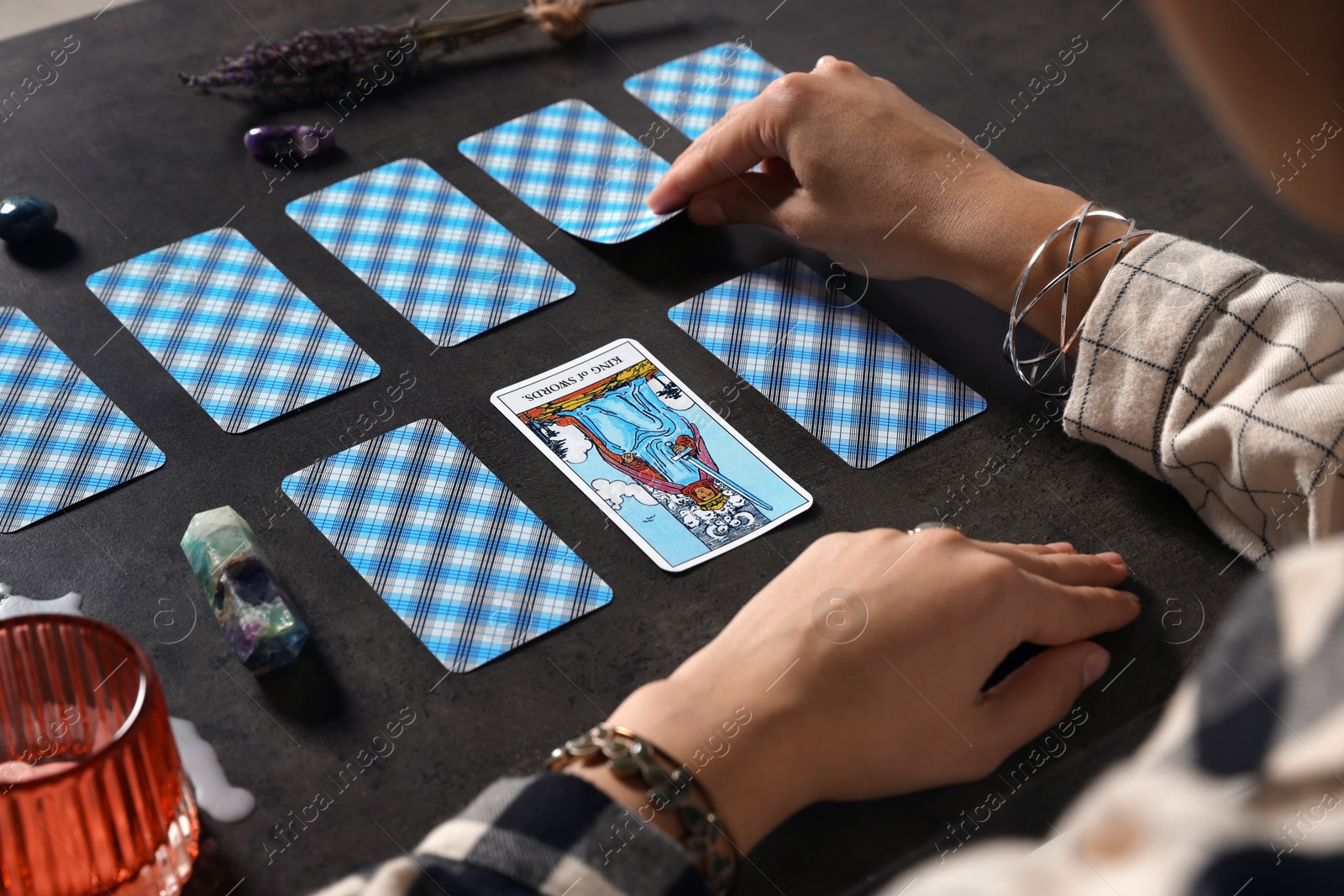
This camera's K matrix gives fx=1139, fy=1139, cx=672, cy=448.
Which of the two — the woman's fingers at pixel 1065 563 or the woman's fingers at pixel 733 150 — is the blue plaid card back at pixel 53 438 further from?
the woman's fingers at pixel 1065 563

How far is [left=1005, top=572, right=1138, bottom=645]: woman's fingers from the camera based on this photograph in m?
0.71

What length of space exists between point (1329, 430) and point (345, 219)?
0.82 metres

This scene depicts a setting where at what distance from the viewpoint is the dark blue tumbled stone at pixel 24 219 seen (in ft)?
3.28

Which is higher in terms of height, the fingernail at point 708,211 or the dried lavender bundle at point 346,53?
the dried lavender bundle at point 346,53

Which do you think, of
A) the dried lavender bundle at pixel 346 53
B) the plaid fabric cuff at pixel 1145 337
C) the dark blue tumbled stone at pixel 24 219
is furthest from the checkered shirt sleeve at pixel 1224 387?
the dark blue tumbled stone at pixel 24 219

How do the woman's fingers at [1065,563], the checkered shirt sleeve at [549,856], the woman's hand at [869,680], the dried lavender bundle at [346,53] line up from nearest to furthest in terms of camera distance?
the checkered shirt sleeve at [549,856] < the woman's hand at [869,680] < the woman's fingers at [1065,563] < the dried lavender bundle at [346,53]

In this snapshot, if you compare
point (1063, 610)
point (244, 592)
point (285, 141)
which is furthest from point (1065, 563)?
point (285, 141)

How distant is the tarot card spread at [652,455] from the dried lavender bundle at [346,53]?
48cm

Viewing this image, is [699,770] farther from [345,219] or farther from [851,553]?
[345,219]

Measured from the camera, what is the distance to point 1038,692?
2.31 ft

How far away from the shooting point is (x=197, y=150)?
112 centimetres

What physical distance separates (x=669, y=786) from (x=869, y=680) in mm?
142

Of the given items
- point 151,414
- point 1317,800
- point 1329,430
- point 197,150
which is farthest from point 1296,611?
point 197,150

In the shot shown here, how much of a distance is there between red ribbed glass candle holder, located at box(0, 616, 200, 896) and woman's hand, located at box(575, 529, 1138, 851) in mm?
227
